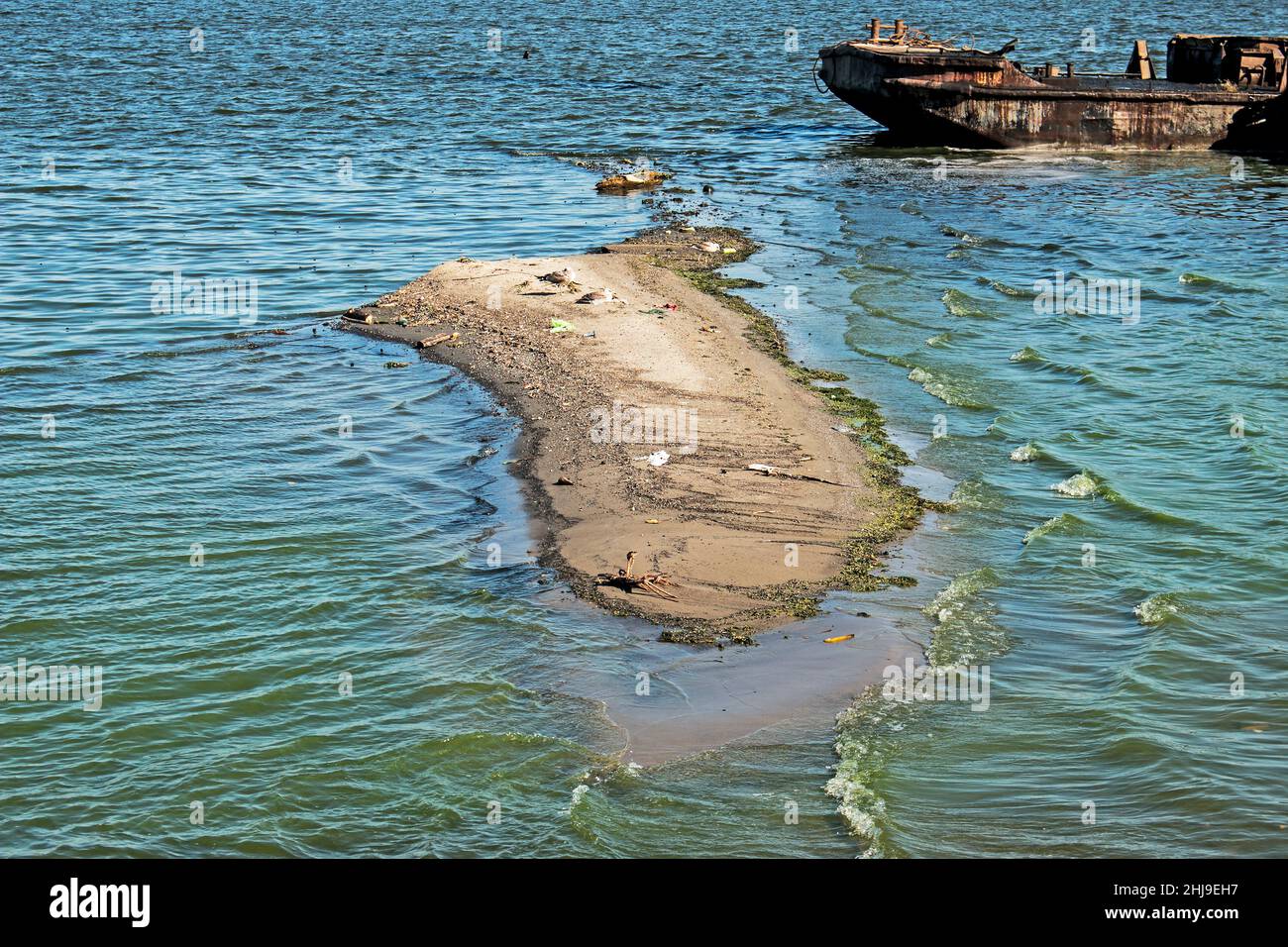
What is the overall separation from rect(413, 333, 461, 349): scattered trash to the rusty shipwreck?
16.4 metres

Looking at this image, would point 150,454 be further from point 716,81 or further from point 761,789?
point 716,81

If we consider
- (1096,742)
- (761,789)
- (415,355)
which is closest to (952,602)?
(1096,742)

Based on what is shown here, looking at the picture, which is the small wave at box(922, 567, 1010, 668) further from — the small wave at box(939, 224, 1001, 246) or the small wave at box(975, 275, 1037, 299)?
the small wave at box(939, 224, 1001, 246)

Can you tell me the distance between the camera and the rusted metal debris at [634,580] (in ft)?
34.3

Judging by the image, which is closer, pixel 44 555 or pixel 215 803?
pixel 215 803

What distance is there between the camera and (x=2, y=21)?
5406cm

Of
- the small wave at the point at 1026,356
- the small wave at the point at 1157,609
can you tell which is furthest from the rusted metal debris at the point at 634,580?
the small wave at the point at 1026,356

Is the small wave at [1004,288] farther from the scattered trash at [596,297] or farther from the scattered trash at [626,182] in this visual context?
the scattered trash at [626,182]

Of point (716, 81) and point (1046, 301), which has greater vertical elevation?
point (716, 81)

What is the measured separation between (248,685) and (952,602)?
5.29 meters

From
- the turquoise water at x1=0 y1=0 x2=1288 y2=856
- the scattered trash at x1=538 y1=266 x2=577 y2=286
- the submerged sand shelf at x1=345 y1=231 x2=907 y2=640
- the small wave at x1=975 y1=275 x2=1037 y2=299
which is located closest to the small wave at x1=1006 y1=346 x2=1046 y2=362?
the turquoise water at x1=0 y1=0 x2=1288 y2=856

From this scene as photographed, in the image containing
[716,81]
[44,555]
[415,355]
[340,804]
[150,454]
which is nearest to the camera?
[340,804]

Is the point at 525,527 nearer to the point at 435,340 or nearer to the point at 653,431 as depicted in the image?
the point at 653,431

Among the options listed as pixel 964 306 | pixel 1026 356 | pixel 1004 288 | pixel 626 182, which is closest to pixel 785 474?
pixel 1026 356
